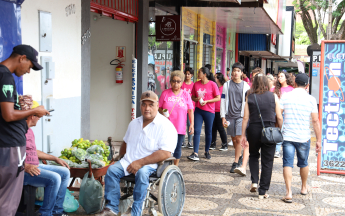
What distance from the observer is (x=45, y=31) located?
5367mm

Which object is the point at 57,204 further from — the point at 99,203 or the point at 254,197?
the point at 254,197

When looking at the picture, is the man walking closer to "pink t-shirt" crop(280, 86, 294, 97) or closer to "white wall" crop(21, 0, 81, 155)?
"pink t-shirt" crop(280, 86, 294, 97)

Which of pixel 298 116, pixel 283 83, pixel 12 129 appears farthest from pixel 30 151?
pixel 283 83

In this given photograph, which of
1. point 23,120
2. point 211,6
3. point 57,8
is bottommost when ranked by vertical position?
point 23,120

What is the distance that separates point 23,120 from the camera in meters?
3.39

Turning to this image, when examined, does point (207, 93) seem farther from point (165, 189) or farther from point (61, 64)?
point (165, 189)

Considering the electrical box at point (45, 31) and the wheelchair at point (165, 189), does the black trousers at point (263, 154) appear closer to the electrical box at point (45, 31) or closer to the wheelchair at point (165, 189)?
the wheelchair at point (165, 189)

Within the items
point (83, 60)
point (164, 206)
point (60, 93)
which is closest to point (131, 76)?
point (83, 60)

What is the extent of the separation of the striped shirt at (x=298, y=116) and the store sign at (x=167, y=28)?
15.9 feet

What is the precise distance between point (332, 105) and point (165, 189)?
3.97m

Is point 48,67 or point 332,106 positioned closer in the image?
point 48,67

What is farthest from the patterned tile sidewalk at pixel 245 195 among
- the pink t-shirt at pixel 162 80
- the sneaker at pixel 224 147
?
the pink t-shirt at pixel 162 80

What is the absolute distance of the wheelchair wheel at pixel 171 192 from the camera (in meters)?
4.00

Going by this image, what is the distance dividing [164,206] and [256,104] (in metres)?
2.07
